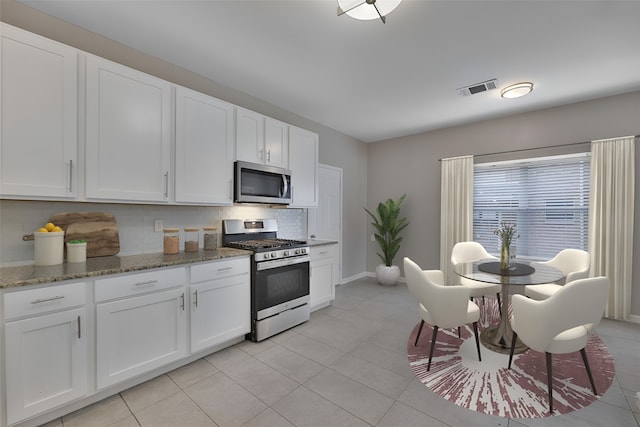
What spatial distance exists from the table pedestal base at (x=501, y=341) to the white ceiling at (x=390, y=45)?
258cm

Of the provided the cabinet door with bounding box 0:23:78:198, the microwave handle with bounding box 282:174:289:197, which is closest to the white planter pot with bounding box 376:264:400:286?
the microwave handle with bounding box 282:174:289:197

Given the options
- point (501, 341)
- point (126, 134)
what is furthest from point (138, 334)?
point (501, 341)

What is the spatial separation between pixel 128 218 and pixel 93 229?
0.27 meters

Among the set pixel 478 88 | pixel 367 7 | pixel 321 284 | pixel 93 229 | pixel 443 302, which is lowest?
pixel 321 284

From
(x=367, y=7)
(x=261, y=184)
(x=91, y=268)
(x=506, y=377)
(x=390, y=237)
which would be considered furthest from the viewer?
(x=390, y=237)

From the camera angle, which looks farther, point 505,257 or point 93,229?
point 505,257

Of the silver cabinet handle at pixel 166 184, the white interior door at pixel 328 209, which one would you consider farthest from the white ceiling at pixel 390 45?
the white interior door at pixel 328 209

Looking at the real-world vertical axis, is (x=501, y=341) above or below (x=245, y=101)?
below

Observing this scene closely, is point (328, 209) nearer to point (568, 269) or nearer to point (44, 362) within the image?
point (568, 269)

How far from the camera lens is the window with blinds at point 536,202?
3662 millimetres

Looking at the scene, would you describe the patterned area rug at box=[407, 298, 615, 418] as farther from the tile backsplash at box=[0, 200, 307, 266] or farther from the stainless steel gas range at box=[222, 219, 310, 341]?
the tile backsplash at box=[0, 200, 307, 266]

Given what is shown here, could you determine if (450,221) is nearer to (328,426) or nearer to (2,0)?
(328,426)

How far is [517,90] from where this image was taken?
305 cm

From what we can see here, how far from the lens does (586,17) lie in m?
2.01
